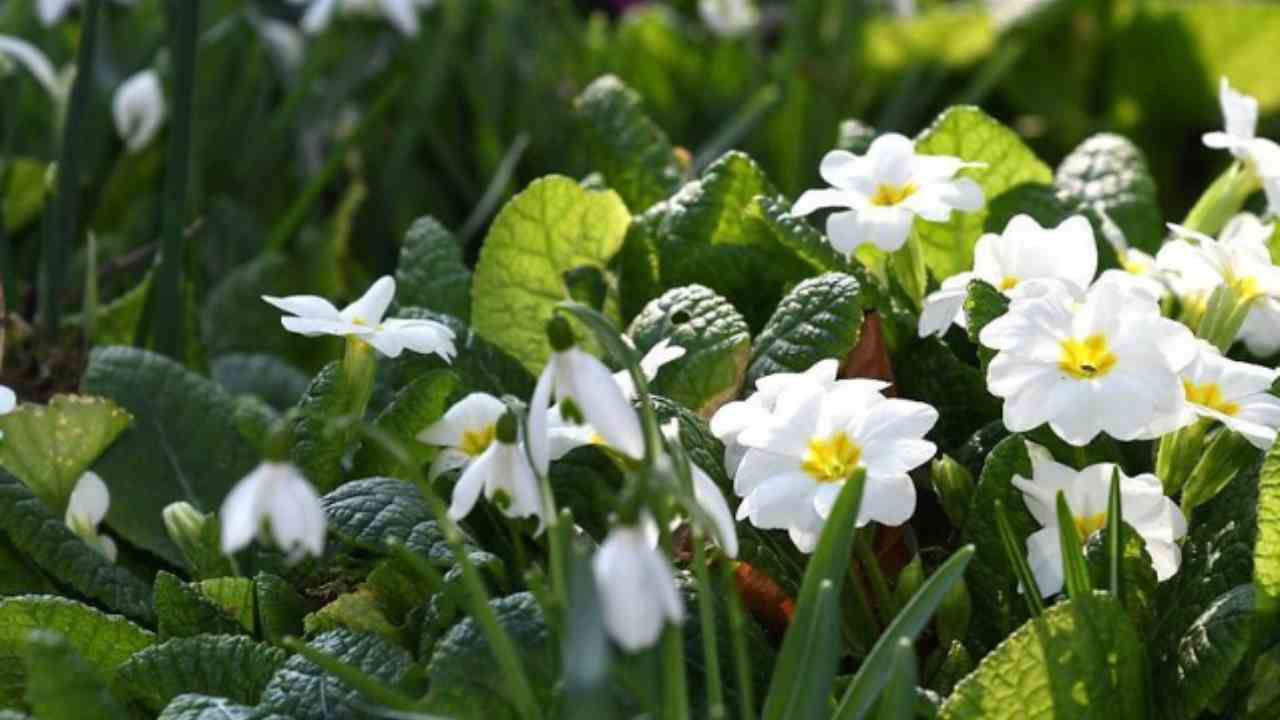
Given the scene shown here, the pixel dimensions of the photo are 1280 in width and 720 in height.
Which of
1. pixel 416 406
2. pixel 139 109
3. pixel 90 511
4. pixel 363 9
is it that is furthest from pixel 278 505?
pixel 363 9

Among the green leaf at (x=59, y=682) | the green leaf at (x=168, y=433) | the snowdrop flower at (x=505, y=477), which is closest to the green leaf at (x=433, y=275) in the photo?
the green leaf at (x=168, y=433)

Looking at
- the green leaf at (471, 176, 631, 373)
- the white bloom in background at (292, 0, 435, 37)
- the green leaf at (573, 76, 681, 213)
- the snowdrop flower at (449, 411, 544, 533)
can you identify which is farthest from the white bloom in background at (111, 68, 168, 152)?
the snowdrop flower at (449, 411, 544, 533)

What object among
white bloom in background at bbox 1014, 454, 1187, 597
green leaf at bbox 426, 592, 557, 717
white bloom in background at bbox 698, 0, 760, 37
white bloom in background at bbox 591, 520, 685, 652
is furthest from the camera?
white bloom in background at bbox 698, 0, 760, 37

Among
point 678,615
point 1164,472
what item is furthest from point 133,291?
point 678,615

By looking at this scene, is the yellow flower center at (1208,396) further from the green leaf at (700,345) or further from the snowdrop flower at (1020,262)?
the green leaf at (700,345)

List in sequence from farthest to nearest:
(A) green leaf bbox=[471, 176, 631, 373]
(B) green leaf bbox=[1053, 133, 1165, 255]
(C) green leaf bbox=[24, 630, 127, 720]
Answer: (B) green leaf bbox=[1053, 133, 1165, 255], (A) green leaf bbox=[471, 176, 631, 373], (C) green leaf bbox=[24, 630, 127, 720]

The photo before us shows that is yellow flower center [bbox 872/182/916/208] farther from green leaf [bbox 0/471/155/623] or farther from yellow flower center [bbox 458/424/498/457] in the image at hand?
green leaf [bbox 0/471/155/623]
